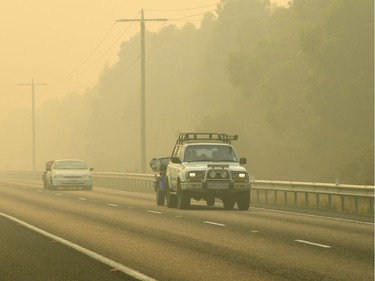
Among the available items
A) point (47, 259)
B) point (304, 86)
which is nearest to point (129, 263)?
point (47, 259)

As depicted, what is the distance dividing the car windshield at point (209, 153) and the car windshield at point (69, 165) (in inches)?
913

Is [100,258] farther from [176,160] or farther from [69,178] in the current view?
[69,178]

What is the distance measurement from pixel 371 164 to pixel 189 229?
36.6 m

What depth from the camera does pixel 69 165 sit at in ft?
188

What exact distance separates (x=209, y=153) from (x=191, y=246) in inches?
585

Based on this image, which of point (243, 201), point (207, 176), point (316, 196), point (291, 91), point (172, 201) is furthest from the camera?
point (291, 91)

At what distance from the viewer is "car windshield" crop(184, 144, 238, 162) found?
110ft

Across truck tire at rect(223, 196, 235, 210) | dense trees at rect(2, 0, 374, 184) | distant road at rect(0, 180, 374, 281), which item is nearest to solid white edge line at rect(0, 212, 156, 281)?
distant road at rect(0, 180, 374, 281)

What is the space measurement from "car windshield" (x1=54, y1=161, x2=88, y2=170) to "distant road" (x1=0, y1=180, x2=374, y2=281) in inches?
996

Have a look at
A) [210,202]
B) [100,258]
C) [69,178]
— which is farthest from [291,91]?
[100,258]

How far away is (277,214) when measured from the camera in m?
29.9

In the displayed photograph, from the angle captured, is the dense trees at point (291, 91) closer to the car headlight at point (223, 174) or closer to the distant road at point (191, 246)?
the car headlight at point (223, 174)

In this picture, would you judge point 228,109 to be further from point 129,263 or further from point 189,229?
point 129,263

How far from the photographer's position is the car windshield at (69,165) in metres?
56.4
